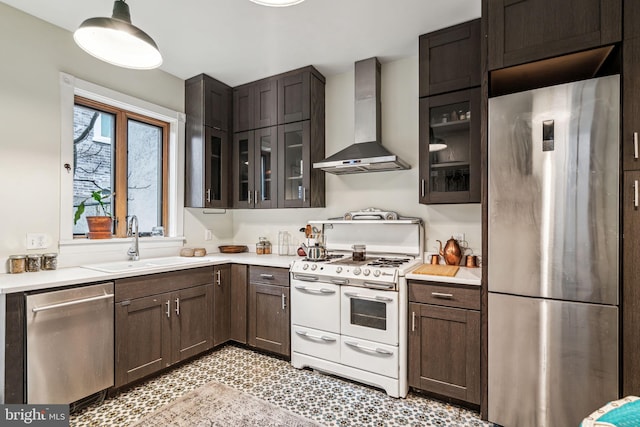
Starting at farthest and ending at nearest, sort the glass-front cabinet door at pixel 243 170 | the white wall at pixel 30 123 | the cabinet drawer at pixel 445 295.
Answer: the glass-front cabinet door at pixel 243 170 < the white wall at pixel 30 123 < the cabinet drawer at pixel 445 295

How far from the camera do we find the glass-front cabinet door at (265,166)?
3.45 metres

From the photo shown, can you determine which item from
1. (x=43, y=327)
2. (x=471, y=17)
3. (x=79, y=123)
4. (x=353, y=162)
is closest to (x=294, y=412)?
(x=43, y=327)

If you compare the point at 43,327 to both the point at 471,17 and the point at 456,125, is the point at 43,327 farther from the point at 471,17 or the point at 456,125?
the point at 471,17

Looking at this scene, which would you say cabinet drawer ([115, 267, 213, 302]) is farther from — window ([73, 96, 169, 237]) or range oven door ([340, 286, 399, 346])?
range oven door ([340, 286, 399, 346])

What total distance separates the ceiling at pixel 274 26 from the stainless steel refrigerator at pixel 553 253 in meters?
1.03

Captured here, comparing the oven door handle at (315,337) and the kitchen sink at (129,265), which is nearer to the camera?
the kitchen sink at (129,265)

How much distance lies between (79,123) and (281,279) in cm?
219

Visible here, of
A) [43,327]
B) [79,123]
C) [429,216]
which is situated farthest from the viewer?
[429,216]

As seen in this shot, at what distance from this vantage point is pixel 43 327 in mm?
1949

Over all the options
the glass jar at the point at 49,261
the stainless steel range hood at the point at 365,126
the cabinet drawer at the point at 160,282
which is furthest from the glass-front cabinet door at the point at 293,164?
the glass jar at the point at 49,261

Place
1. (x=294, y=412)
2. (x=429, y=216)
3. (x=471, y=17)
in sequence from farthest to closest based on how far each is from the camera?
(x=429, y=216), (x=471, y=17), (x=294, y=412)

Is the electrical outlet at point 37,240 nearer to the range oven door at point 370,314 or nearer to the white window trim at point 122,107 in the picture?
the white window trim at point 122,107

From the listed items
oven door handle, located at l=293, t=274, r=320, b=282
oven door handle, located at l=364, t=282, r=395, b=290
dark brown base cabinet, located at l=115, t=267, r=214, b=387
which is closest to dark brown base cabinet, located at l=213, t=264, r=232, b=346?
dark brown base cabinet, located at l=115, t=267, r=214, b=387

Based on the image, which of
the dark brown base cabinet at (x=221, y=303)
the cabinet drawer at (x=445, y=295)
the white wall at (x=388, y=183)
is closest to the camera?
the cabinet drawer at (x=445, y=295)
